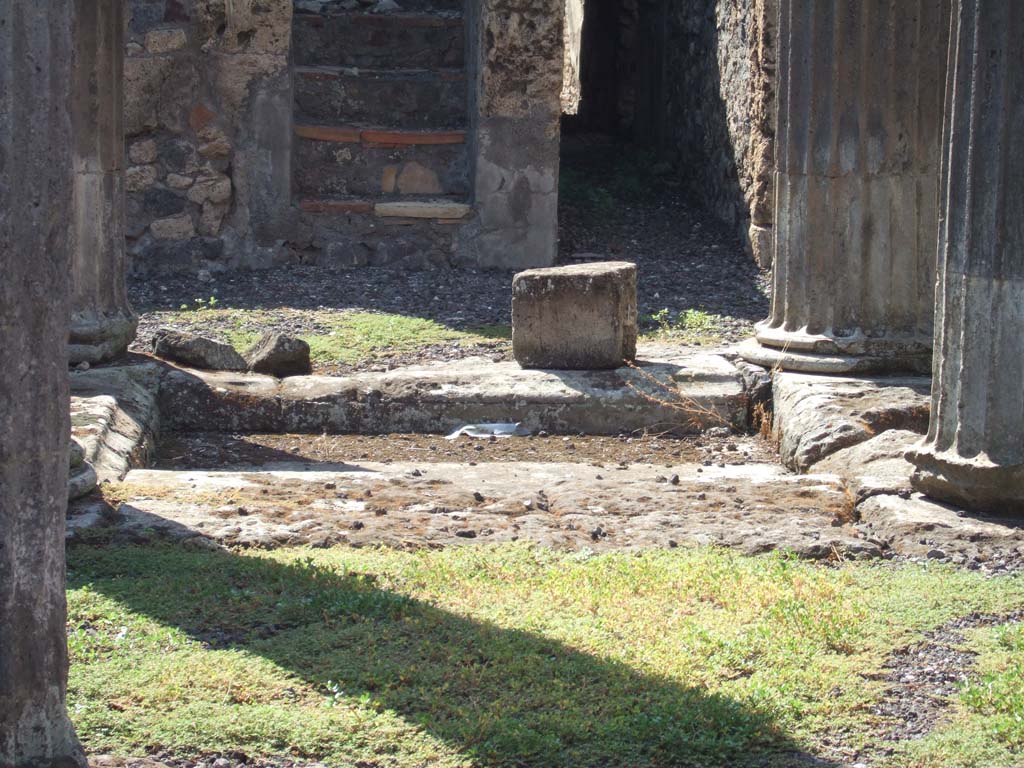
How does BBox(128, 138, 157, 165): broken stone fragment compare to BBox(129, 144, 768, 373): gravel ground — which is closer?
BBox(129, 144, 768, 373): gravel ground

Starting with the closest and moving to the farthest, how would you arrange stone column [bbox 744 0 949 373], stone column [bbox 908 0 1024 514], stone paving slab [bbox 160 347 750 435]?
stone column [bbox 908 0 1024 514] < stone column [bbox 744 0 949 373] < stone paving slab [bbox 160 347 750 435]

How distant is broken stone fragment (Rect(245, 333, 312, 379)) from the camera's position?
7359 mm

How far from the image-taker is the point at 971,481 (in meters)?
4.75

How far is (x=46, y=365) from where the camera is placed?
2.66 metres

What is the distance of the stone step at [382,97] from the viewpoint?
1073 centimetres

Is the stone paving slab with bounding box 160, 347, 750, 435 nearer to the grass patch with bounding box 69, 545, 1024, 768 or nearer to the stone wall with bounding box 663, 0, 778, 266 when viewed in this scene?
the grass patch with bounding box 69, 545, 1024, 768

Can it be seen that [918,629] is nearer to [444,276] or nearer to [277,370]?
[277,370]

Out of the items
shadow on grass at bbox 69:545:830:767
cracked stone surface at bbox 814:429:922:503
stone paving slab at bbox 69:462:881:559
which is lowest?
shadow on grass at bbox 69:545:830:767

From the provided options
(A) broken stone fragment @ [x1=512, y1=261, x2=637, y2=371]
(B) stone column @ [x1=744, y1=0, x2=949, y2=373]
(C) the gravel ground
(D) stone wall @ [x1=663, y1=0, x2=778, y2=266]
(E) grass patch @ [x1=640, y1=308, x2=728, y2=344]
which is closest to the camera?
(B) stone column @ [x1=744, y1=0, x2=949, y2=373]

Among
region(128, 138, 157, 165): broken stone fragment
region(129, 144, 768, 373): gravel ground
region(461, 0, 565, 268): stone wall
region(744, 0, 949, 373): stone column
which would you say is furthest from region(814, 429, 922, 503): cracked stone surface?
region(128, 138, 157, 165): broken stone fragment

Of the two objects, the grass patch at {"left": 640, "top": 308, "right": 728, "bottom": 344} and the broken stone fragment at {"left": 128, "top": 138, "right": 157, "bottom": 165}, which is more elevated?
the broken stone fragment at {"left": 128, "top": 138, "right": 157, "bottom": 165}

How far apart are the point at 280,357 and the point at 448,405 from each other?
3.23 ft

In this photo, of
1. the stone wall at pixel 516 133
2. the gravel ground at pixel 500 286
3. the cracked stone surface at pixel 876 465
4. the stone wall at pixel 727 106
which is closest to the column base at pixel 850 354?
the cracked stone surface at pixel 876 465

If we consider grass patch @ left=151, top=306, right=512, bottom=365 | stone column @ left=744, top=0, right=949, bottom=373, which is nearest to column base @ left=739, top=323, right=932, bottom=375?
stone column @ left=744, top=0, right=949, bottom=373
